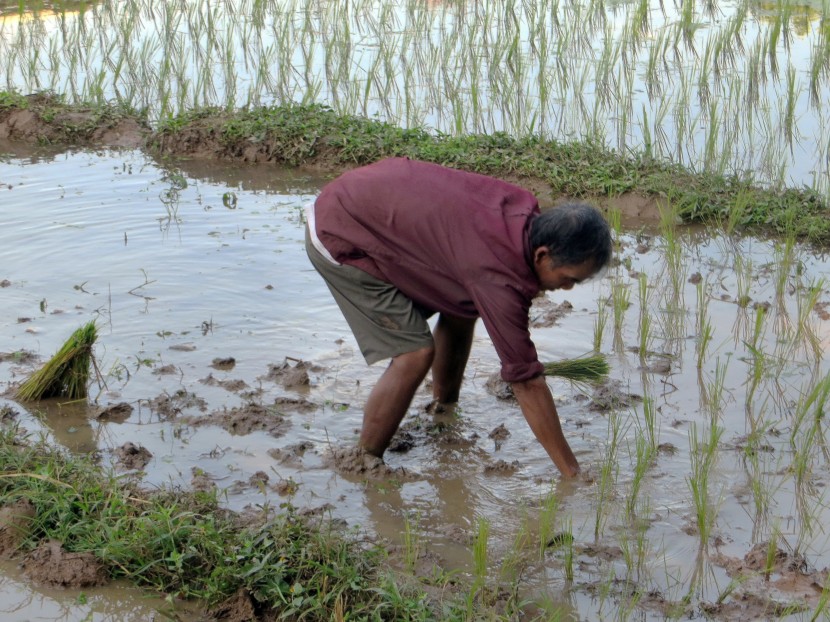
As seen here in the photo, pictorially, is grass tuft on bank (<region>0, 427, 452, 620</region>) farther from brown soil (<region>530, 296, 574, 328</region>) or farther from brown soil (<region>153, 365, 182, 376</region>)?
brown soil (<region>530, 296, 574, 328</region>)

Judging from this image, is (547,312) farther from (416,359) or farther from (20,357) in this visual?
(20,357)

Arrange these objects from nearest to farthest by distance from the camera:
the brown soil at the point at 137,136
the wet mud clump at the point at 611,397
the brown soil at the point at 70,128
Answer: the wet mud clump at the point at 611,397 < the brown soil at the point at 137,136 < the brown soil at the point at 70,128

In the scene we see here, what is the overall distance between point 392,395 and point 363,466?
0.28 m

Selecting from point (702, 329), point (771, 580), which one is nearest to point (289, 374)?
point (702, 329)

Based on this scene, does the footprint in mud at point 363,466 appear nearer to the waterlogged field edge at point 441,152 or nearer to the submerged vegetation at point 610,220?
the submerged vegetation at point 610,220

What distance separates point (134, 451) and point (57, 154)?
12.6 feet

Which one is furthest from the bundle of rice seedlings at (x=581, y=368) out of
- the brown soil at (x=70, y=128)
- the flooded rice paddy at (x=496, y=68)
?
the brown soil at (x=70, y=128)

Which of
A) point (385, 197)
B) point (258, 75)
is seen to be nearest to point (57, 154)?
point (258, 75)

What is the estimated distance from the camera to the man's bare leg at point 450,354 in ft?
11.2

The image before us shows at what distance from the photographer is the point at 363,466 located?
314 cm

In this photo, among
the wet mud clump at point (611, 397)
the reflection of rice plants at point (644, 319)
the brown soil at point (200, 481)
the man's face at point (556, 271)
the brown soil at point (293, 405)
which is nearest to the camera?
the man's face at point (556, 271)

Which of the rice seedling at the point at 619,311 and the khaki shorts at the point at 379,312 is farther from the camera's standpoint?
the rice seedling at the point at 619,311

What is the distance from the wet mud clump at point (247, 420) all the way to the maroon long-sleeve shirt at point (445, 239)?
2.43ft

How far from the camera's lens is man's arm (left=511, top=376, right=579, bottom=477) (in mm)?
2703
